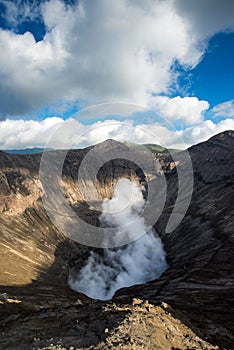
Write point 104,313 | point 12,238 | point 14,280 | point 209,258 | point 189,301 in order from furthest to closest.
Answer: point 12,238 → point 209,258 → point 14,280 → point 189,301 → point 104,313

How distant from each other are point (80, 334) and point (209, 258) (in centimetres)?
14333

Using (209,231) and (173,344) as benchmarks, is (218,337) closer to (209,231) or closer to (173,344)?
(173,344)

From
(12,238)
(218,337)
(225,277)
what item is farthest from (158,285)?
(218,337)

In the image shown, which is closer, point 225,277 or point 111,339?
point 111,339

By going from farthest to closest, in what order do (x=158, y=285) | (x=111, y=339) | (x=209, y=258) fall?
(x=209, y=258) < (x=158, y=285) < (x=111, y=339)

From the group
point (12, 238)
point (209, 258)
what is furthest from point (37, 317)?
point (12, 238)

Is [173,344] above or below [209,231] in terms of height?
below

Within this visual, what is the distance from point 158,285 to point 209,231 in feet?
210

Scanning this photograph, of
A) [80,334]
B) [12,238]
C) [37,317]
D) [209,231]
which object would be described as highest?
[12,238]

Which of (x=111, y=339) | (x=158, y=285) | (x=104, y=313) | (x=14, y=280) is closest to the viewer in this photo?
(x=111, y=339)

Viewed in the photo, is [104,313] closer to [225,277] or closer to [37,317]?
[37,317]

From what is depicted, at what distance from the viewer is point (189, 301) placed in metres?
107

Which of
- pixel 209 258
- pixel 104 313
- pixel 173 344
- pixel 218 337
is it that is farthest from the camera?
pixel 209 258

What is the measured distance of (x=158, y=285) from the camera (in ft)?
493
